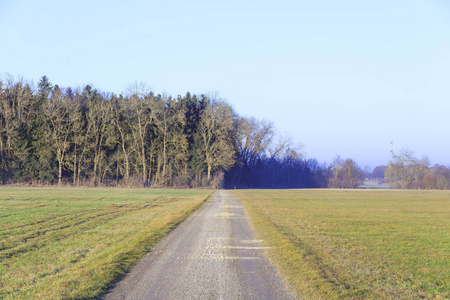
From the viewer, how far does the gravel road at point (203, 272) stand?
6.49 meters

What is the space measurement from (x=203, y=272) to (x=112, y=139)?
55591 millimetres

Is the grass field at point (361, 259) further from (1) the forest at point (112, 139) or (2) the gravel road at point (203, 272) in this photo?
(1) the forest at point (112, 139)

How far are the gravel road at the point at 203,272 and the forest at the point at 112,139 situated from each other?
163 feet

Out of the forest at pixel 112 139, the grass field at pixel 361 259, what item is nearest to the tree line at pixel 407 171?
the forest at pixel 112 139

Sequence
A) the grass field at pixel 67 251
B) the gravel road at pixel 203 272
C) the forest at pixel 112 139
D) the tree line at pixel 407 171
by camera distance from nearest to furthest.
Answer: the gravel road at pixel 203 272, the grass field at pixel 67 251, the forest at pixel 112 139, the tree line at pixel 407 171

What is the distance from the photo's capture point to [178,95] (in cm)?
6794

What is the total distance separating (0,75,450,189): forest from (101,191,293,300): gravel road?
163ft

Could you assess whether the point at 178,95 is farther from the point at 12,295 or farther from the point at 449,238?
the point at 12,295

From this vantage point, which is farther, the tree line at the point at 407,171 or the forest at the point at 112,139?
the tree line at the point at 407,171

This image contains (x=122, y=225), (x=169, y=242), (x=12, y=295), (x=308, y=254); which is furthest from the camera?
(x=122, y=225)

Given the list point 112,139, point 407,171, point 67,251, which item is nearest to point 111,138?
point 112,139

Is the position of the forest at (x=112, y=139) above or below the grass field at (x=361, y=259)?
above

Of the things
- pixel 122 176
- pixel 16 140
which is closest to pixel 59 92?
pixel 16 140

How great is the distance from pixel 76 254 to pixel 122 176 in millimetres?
55025
